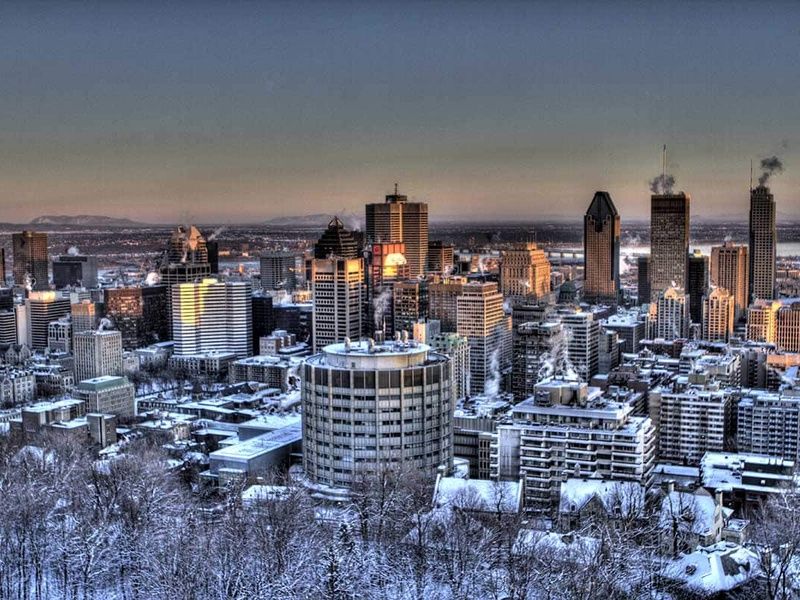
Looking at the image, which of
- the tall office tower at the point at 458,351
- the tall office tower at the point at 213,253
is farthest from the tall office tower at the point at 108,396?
the tall office tower at the point at 213,253

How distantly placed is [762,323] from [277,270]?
715 inches

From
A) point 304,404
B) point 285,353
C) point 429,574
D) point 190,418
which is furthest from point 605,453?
point 285,353

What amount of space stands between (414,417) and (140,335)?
20282 millimetres

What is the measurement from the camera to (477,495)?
36.3 feet

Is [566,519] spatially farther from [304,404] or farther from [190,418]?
[190,418]

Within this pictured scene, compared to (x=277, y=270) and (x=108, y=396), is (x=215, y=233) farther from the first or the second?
(x=108, y=396)

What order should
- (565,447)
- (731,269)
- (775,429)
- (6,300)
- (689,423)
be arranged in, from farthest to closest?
1. (731,269)
2. (6,300)
3. (689,423)
4. (775,429)
5. (565,447)

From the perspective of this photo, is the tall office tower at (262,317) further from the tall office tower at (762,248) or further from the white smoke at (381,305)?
the tall office tower at (762,248)

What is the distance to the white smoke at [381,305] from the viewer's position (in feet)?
91.2

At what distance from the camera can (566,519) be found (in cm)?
1063

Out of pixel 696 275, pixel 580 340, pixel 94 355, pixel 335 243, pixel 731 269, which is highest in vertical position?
pixel 335 243

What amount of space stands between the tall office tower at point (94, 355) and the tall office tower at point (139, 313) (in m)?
4.21

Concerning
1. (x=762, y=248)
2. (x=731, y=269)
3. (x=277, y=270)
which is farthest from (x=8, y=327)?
(x=762, y=248)

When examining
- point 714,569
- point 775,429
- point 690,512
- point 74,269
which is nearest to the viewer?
point 714,569
